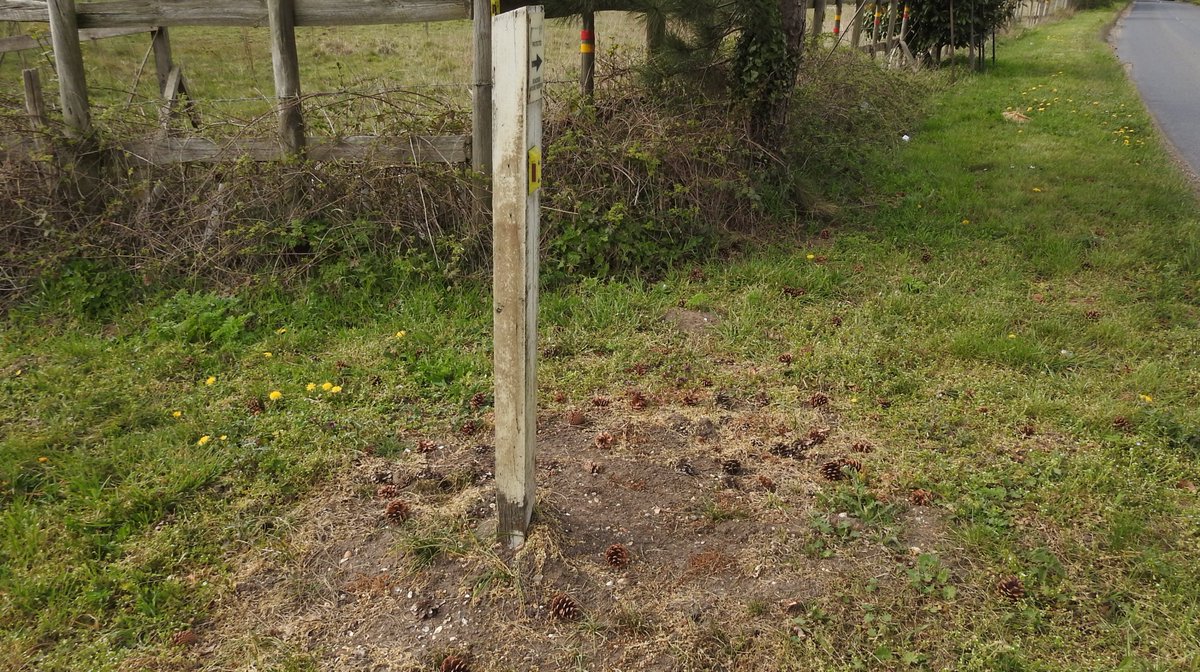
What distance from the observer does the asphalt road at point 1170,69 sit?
10.2 m

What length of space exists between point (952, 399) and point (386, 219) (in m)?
3.57

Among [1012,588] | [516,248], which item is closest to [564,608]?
[516,248]

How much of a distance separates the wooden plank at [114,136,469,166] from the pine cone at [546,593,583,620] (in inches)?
133

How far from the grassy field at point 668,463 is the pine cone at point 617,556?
6 cm

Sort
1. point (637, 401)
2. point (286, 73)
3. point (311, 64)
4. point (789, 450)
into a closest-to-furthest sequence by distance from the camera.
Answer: point (789, 450)
point (637, 401)
point (286, 73)
point (311, 64)

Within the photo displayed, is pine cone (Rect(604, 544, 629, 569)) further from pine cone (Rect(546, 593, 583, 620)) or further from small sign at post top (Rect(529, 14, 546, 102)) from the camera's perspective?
small sign at post top (Rect(529, 14, 546, 102))

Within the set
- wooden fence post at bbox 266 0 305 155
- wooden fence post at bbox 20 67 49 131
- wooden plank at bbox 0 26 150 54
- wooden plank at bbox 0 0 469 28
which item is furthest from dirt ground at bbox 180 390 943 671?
wooden plank at bbox 0 26 150 54

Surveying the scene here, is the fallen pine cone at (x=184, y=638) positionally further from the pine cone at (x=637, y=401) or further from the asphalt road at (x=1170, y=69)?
the asphalt road at (x=1170, y=69)

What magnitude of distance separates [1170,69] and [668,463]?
698 inches

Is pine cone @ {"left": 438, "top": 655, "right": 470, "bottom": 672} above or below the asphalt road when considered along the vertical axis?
below

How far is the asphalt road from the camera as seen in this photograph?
1019 cm

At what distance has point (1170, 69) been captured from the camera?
16.0 meters

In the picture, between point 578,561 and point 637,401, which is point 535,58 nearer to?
point 578,561

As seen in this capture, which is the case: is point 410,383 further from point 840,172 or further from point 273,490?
point 840,172
